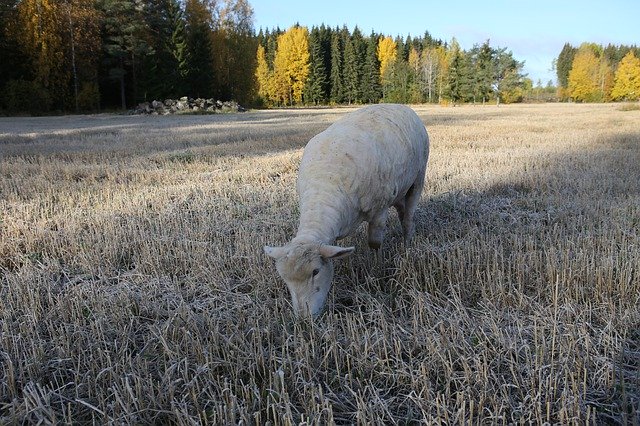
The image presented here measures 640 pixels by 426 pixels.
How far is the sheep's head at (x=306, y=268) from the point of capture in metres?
3.48

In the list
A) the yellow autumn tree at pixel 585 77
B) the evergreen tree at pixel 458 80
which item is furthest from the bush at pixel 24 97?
the yellow autumn tree at pixel 585 77

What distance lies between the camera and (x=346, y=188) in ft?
14.3

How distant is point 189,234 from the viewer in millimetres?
6148

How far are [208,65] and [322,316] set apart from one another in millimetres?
49172

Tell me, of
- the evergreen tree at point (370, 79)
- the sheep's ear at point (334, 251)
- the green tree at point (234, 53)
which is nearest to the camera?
the sheep's ear at point (334, 251)

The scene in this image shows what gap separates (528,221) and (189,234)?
4.69m

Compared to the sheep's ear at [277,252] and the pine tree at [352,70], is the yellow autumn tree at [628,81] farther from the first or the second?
the sheep's ear at [277,252]

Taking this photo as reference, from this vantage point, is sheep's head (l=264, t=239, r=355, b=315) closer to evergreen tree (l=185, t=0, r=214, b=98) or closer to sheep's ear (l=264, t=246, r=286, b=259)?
sheep's ear (l=264, t=246, r=286, b=259)

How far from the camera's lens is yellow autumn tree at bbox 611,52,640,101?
Answer: 7056cm

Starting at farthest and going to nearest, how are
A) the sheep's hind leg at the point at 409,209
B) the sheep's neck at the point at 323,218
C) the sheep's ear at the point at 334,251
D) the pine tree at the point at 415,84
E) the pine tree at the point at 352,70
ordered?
1. the pine tree at the point at 415,84
2. the pine tree at the point at 352,70
3. the sheep's hind leg at the point at 409,209
4. the sheep's neck at the point at 323,218
5. the sheep's ear at the point at 334,251

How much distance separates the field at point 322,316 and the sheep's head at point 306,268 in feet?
0.57

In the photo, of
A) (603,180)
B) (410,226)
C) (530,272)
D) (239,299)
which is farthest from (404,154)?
(603,180)

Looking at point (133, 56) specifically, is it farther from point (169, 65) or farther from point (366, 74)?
point (366, 74)

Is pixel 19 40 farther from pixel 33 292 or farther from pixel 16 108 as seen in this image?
pixel 33 292
